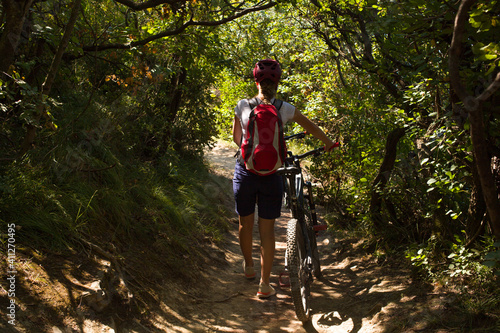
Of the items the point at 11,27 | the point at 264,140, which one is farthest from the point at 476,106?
the point at 11,27

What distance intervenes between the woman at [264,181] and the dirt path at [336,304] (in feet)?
1.00

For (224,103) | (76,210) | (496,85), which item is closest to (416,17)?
(496,85)

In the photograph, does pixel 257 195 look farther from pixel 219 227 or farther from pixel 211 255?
pixel 219 227

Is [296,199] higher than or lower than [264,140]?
lower

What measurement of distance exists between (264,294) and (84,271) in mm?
1662

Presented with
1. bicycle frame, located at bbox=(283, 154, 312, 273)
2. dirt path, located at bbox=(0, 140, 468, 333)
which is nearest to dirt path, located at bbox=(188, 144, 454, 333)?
dirt path, located at bbox=(0, 140, 468, 333)

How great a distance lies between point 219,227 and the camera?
21.4ft

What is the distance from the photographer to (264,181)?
3.78 m

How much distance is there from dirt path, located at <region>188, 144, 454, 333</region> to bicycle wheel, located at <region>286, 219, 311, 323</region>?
198 millimetres

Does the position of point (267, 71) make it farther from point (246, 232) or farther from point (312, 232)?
point (312, 232)

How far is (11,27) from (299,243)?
3.05 metres

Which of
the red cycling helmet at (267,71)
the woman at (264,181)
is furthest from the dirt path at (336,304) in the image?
the red cycling helmet at (267,71)

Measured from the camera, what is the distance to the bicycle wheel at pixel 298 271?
3348 millimetres

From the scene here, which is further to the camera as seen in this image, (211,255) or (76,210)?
(211,255)
